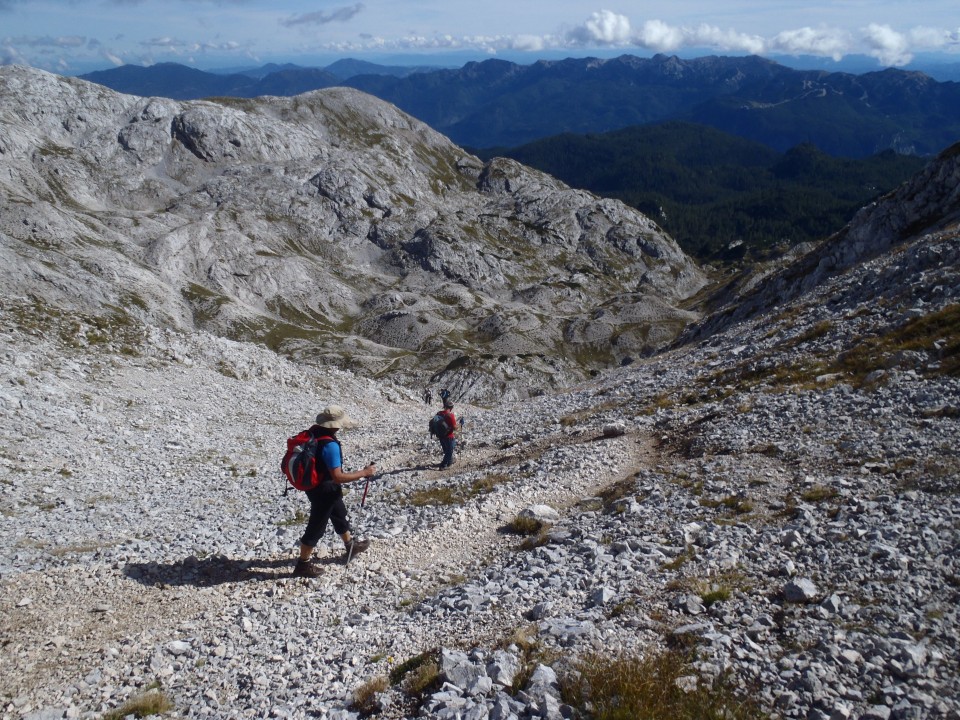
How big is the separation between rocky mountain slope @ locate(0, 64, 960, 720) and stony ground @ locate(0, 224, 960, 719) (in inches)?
2.7

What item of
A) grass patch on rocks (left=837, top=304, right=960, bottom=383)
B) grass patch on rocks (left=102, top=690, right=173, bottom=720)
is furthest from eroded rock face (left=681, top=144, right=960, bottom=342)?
grass patch on rocks (left=102, top=690, right=173, bottom=720)

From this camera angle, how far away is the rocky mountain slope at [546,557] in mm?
8781

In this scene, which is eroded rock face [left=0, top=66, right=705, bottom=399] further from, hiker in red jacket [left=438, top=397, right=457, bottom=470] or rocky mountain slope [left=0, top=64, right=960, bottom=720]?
hiker in red jacket [left=438, top=397, right=457, bottom=470]

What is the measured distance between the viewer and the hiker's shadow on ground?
13.6 metres

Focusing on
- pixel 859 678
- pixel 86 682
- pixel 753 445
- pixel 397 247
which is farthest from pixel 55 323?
pixel 397 247

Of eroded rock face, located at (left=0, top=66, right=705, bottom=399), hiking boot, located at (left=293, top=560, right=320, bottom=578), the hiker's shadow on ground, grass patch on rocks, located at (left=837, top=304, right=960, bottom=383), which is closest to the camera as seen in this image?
hiking boot, located at (left=293, top=560, right=320, bottom=578)

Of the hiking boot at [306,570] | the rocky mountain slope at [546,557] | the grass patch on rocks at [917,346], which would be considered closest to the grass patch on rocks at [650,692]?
the rocky mountain slope at [546,557]

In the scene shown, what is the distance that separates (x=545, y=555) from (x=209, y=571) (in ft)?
26.8

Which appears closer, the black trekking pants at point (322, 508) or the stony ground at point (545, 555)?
the stony ground at point (545, 555)

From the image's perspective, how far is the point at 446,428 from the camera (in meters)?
24.7

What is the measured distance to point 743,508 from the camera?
1430 centimetres

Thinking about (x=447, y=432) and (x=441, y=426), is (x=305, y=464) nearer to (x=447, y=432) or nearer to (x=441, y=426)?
(x=441, y=426)

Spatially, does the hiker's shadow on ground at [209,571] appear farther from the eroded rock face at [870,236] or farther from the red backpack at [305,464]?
the eroded rock face at [870,236]

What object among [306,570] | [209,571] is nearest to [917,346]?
[306,570]
